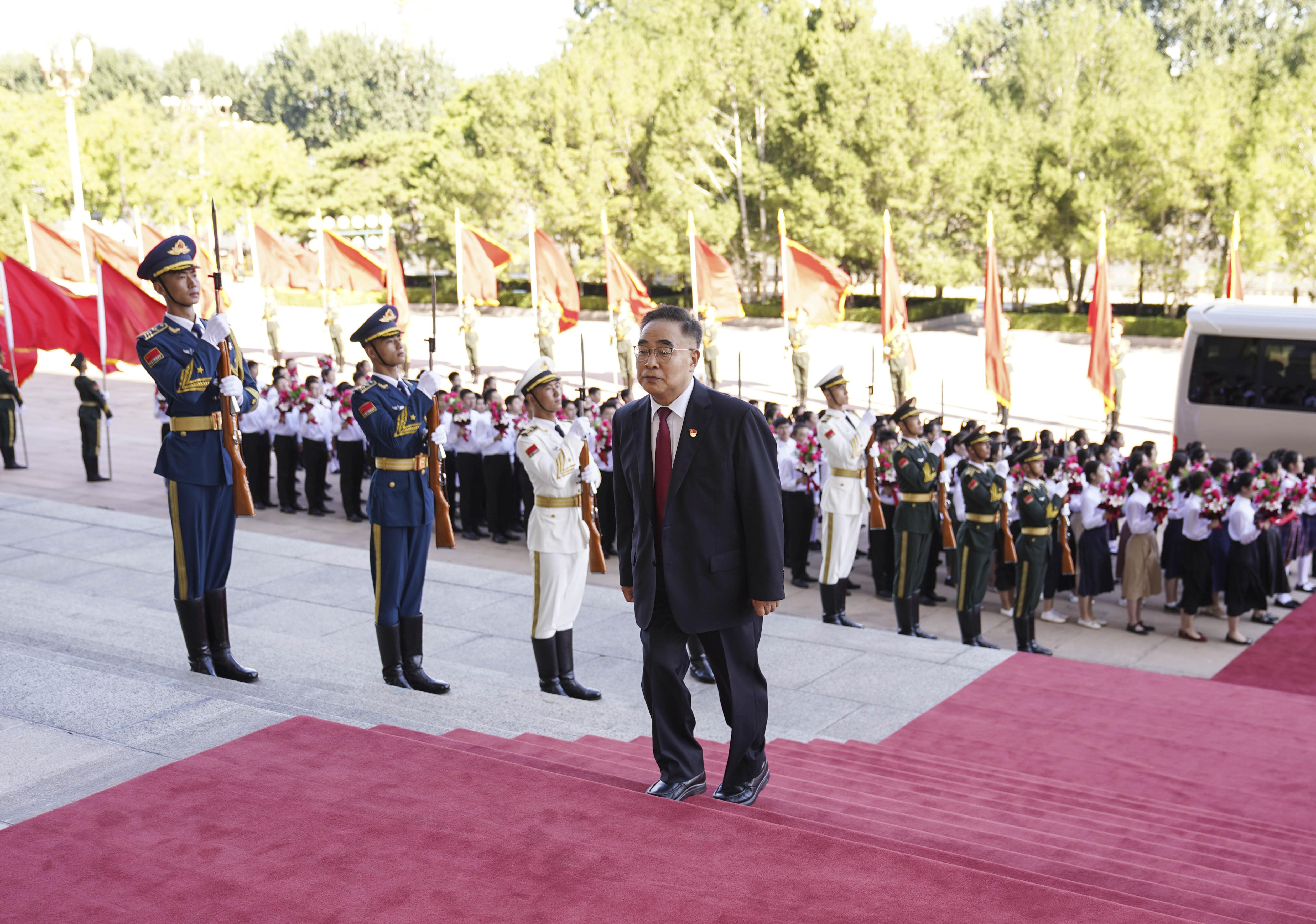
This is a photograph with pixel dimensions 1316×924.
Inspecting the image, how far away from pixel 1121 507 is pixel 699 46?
33.8 meters

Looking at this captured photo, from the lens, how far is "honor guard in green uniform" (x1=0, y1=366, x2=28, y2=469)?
1466 cm

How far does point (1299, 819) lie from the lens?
5199 millimetres

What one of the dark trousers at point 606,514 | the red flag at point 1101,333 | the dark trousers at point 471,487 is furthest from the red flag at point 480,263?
the red flag at point 1101,333

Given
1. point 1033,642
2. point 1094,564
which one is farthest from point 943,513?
point 1094,564

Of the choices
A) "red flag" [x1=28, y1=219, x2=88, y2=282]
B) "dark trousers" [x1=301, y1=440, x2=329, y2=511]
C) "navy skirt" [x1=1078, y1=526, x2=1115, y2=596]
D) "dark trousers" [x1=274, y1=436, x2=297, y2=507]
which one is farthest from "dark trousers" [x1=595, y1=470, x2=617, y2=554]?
"red flag" [x1=28, y1=219, x2=88, y2=282]

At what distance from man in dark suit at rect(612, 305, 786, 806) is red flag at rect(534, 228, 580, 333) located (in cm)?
1633

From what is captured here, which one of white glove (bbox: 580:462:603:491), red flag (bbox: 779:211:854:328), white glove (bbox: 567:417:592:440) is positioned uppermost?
red flag (bbox: 779:211:854:328)

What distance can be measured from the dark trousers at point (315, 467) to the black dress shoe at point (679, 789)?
31.7ft

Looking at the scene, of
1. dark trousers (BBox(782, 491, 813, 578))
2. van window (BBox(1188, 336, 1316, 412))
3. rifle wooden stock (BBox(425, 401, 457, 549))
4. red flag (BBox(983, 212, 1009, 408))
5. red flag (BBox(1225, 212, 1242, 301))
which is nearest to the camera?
rifle wooden stock (BBox(425, 401, 457, 549))

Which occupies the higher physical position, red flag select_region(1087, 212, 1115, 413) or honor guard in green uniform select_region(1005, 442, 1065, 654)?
red flag select_region(1087, 212, 1115, 413)

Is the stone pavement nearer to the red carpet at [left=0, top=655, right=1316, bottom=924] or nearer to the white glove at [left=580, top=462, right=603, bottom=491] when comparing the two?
the red carpet at [left=0, top=655, right=1316, bottom=924]

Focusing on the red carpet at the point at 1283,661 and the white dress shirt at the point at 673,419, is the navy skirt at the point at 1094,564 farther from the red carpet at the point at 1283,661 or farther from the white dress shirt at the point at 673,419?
the white dress shirt at the point at 673,419

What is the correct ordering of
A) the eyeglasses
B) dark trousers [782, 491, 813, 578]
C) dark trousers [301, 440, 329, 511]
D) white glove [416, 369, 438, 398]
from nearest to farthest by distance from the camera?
1. the eyeglasses
2. white glove [416, 369, 438, 398]
3. dark trousers [782, 491, 813, 578]
4. dark trousers [301, 440, 329, 511]

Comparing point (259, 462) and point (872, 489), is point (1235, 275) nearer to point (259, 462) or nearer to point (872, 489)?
point (872, 489)
